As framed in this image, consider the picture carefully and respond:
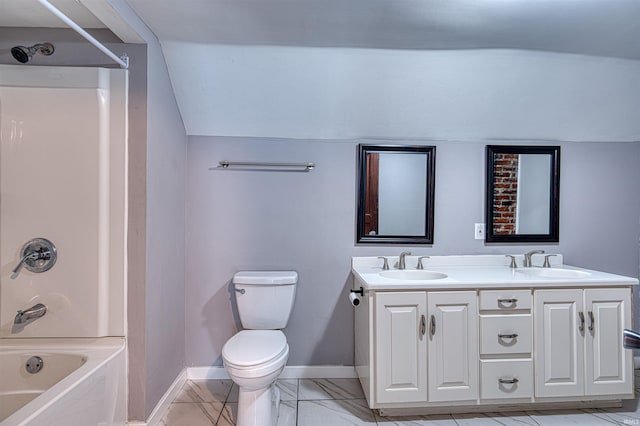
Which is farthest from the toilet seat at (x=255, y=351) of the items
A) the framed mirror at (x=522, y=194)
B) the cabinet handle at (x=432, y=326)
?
the framed mirror at (x=522, y=194)

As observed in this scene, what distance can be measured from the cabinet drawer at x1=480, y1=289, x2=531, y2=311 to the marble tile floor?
0.64 m

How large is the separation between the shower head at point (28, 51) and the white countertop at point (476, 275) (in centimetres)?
201

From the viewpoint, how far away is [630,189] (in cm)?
239

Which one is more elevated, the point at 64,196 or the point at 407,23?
the point at 407,23

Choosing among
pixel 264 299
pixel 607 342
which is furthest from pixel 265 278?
pixel 607 342

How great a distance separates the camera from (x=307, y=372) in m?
2.26

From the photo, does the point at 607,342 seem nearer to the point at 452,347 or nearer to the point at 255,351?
the point at 452,347

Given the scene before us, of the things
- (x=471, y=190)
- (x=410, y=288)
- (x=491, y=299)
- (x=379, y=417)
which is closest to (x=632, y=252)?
(x=471, y=190)

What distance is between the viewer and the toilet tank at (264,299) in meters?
2.04

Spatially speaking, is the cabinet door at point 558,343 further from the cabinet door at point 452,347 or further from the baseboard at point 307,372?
the baseboard at point 307,372

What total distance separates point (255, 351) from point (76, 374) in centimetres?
75

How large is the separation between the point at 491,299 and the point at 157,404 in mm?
1938

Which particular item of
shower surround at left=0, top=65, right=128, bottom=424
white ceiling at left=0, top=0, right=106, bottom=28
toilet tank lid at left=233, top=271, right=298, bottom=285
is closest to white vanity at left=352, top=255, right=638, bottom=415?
toilet tank lid at left=233, top=271, right=298, bottom=285

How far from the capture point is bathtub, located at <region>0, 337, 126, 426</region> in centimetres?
132
